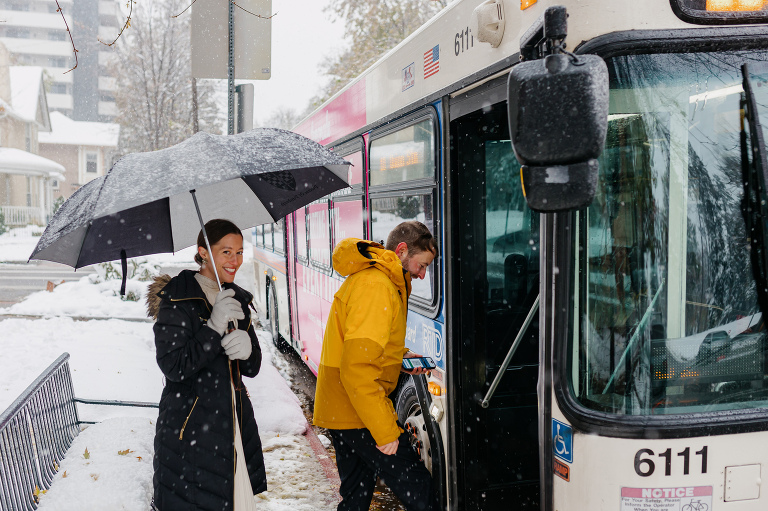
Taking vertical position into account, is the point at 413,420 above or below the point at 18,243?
below

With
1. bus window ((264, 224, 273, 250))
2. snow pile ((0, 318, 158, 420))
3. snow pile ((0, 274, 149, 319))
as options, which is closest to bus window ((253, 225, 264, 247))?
bus window ((264, 224, 273, 250))

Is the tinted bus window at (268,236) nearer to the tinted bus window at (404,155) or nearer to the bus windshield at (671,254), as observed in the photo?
the tinted bus window at (404,155)

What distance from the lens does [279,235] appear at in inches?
346

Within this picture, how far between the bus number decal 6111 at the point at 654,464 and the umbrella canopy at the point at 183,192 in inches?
67.9

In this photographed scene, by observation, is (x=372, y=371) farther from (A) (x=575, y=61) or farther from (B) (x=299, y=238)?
(B) (x=299, y=238)

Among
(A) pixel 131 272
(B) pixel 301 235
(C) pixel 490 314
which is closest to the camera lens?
(C) pixel 490 314

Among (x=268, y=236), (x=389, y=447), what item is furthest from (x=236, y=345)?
(x=268, y=236)

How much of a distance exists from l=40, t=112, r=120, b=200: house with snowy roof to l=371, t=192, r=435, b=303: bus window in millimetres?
55169

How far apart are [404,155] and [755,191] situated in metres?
2.20

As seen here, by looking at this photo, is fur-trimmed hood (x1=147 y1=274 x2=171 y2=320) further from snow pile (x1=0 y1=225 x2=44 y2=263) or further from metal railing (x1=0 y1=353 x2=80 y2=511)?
snow pile (x1=0 y1=225 x2=44 y2=263)

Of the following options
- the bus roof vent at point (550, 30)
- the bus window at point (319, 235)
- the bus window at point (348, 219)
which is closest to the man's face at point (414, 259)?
the bus roof vent at point (550, 30)

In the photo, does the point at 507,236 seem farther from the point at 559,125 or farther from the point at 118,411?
the point at 118,411

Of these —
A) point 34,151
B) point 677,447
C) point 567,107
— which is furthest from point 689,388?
point 34,151

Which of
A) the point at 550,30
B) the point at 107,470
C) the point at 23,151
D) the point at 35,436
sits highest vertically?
the point at 23,151
